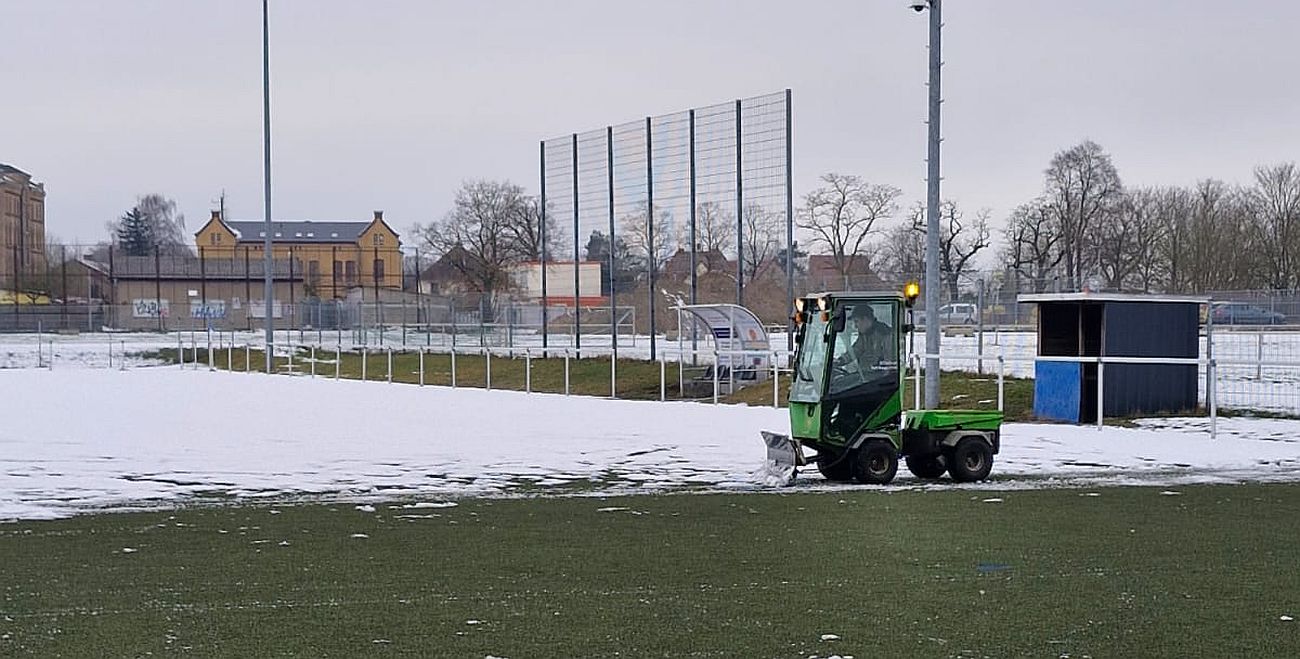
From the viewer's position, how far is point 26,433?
22.2 meters

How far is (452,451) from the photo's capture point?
20.1 meters

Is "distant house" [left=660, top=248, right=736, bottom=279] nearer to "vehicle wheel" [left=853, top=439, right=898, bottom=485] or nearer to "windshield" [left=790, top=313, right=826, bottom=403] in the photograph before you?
"windshield" [left=790, top=313, right=826, bottom=403]

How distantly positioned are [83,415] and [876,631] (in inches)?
852

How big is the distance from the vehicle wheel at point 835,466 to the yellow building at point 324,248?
8802 centimetres

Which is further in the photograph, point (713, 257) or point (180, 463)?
point (713, 257)

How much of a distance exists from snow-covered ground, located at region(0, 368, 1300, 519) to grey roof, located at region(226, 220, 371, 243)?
365 feet

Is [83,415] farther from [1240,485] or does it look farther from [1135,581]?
[1135,581]

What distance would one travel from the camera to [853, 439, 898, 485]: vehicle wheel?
15547 mm

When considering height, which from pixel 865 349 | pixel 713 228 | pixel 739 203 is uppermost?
pixel 739 203

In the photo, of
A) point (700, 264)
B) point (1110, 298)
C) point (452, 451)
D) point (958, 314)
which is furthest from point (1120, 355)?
point (700, 264)

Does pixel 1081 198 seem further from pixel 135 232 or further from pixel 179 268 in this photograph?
pixel 135 232

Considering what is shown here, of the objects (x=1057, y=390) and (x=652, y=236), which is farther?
(x=652, y=236)

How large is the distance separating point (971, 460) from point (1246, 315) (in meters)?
29.9

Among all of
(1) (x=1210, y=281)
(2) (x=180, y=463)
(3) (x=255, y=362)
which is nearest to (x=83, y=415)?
(2) (x=180, y=463)
